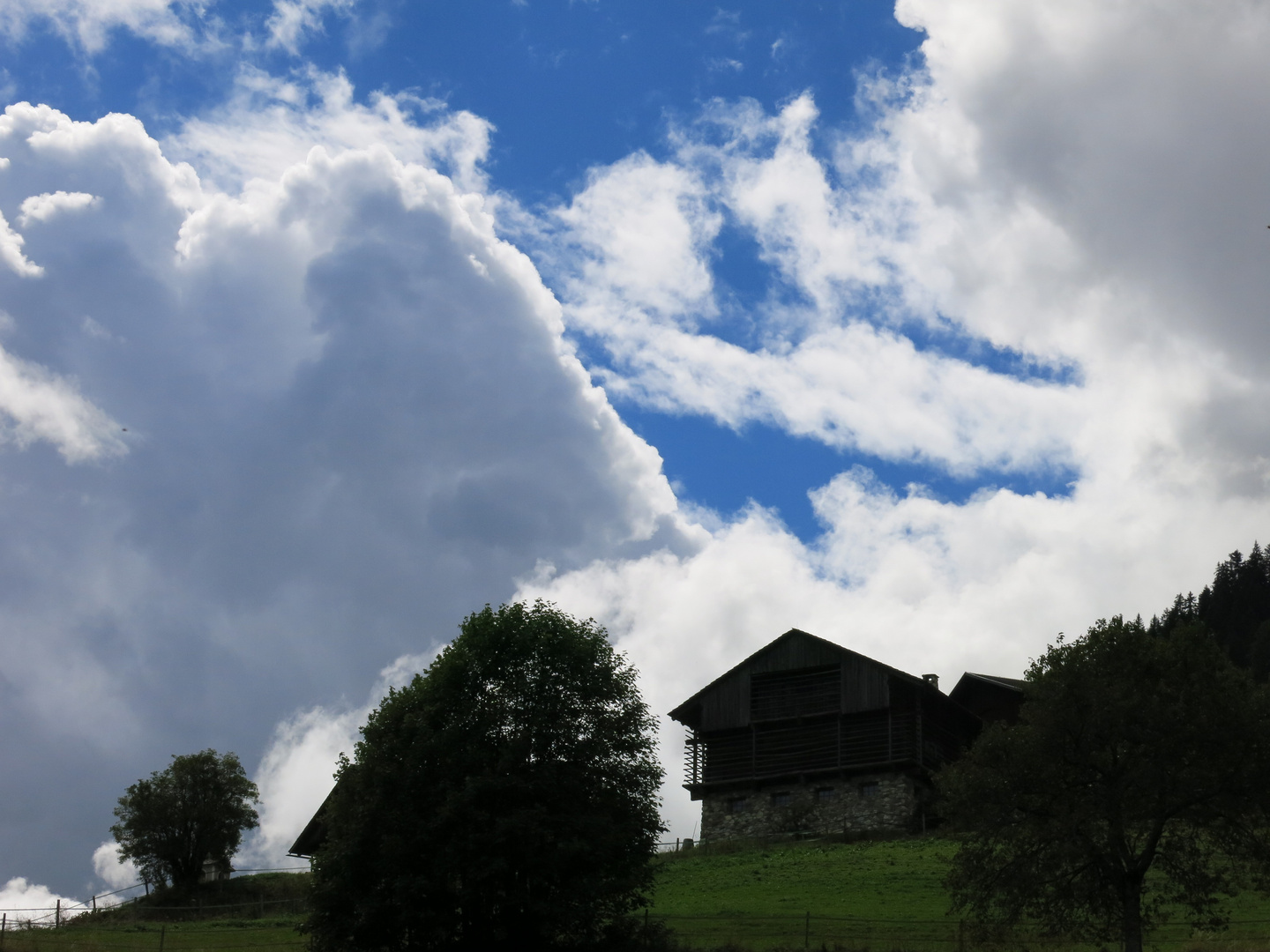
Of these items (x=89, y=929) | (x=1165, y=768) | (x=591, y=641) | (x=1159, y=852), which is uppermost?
(x=591, y=641)

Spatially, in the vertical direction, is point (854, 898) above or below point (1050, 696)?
below

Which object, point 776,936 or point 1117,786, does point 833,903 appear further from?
point 1117,786

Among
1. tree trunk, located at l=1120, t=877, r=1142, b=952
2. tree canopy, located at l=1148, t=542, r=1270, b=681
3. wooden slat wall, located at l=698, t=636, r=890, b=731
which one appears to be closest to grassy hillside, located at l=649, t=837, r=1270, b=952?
tree trunk, located at l=1120, t=877, r=1142, b=952

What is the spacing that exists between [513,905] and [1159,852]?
59.0ft

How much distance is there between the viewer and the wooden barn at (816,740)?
6800 cm

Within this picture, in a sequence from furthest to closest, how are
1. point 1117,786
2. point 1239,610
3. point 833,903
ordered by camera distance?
point 1239,610 < point 833,903 < point 1117,786

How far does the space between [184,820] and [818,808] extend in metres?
32.5

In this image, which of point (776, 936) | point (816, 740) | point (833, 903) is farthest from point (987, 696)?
point (776, 936)

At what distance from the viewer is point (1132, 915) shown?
105 ft

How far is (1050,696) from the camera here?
3384 centimetres

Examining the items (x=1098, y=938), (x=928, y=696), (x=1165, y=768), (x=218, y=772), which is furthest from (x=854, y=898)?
(x=218, y=772)

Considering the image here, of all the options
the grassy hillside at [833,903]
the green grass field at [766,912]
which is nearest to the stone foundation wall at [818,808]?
the green grass field at [766,912]

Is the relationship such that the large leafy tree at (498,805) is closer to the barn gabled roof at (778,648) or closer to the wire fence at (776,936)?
the wire fence at (776,936)

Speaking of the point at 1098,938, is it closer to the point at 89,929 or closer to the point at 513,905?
the point at 513,905
